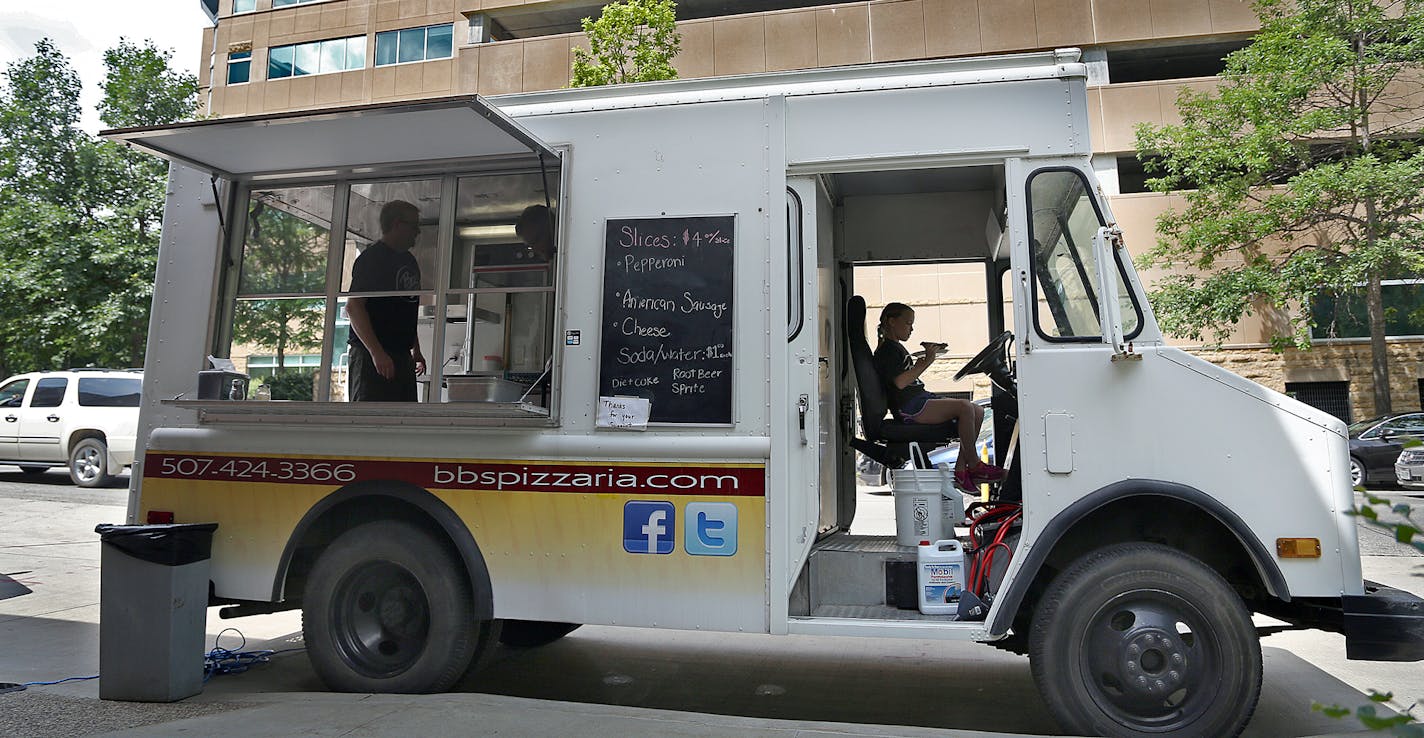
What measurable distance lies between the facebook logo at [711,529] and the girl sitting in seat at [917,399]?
1.59 m

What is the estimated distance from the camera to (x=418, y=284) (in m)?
4.70

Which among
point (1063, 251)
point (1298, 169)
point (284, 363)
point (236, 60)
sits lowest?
point (284, 363)

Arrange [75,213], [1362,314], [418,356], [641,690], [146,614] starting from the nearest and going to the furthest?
[146,614], [418,356], [641,690], [75,213], [1362,314]

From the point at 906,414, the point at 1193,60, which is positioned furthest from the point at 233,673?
the point at 1193,60

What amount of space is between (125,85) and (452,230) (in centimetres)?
1897

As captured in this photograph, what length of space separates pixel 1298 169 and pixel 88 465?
75.9ft

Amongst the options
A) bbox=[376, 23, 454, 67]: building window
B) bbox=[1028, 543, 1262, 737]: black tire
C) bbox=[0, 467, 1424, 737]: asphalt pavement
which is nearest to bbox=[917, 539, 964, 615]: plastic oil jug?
bbox=[1028, 543, 1262, 737]: black tire

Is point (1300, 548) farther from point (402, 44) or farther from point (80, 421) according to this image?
point (402, 44)

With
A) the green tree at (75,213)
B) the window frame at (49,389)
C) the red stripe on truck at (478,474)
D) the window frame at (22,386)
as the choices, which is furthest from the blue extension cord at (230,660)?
the green tree at (75,213)

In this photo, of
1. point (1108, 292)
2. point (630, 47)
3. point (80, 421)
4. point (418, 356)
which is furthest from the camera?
point (80, 421)

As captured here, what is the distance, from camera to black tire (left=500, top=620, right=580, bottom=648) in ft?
18.7

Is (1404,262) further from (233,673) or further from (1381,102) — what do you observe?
(233,673)

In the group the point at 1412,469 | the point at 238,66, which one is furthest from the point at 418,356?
the point at 238,66

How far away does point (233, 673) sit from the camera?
208 inches
